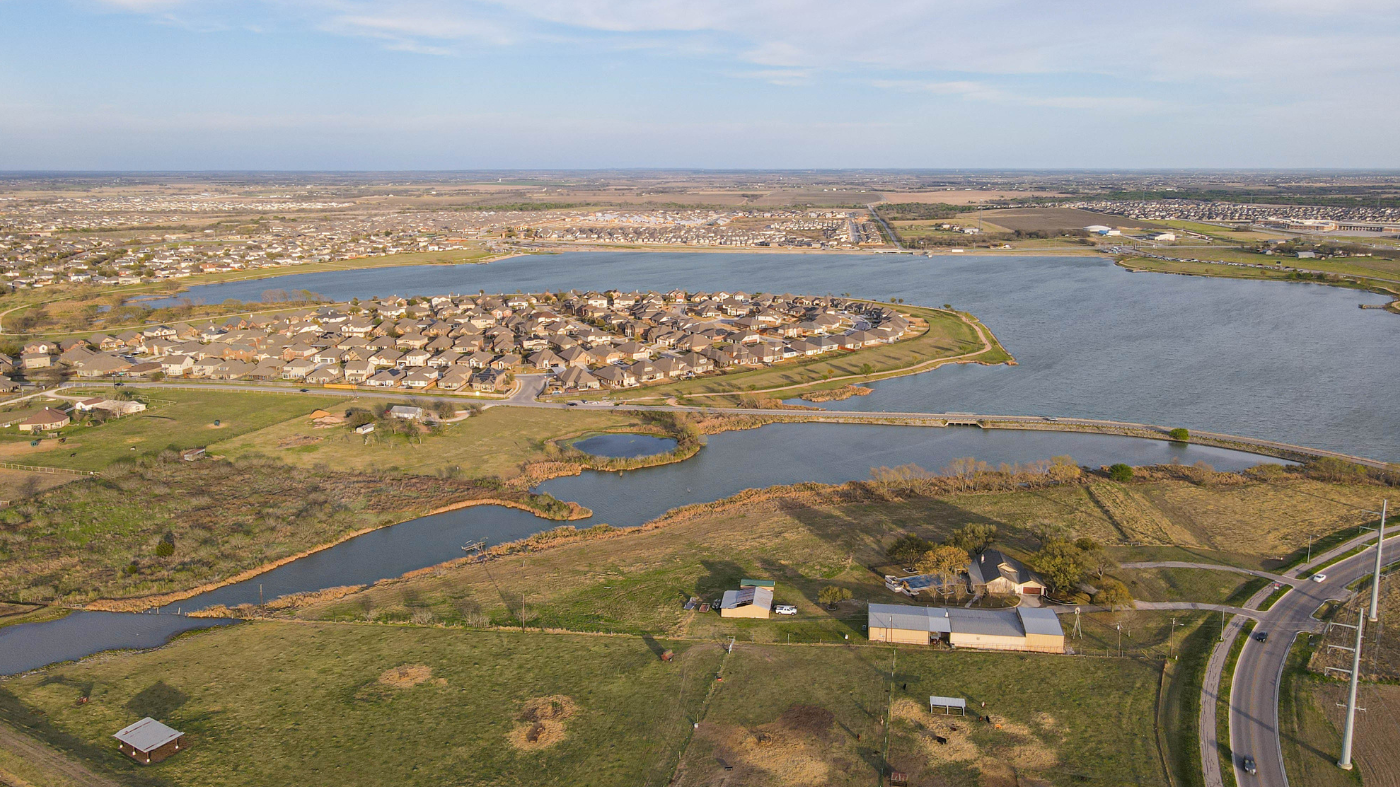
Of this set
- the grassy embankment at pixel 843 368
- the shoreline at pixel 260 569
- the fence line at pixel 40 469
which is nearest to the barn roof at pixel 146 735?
the shoreline at pixel 260 569

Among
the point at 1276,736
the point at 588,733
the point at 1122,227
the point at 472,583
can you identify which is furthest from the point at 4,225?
the point at 1122,227

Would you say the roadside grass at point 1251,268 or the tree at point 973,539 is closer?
the tree at point 973,539

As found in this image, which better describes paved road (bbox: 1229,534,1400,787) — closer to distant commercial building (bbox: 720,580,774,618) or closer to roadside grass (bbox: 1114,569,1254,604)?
roadside grass (bbox: 1114,569,1254,604)

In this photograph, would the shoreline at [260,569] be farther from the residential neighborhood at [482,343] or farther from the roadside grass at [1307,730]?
the roadside grass at [1307,730]

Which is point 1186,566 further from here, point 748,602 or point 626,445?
point 626,445

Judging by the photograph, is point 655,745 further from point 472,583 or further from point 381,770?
point 472,583

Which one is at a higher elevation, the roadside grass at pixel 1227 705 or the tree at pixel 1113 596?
the tree at pixel 1113 596

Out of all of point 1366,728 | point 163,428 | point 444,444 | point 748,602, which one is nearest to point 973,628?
point 748,602
